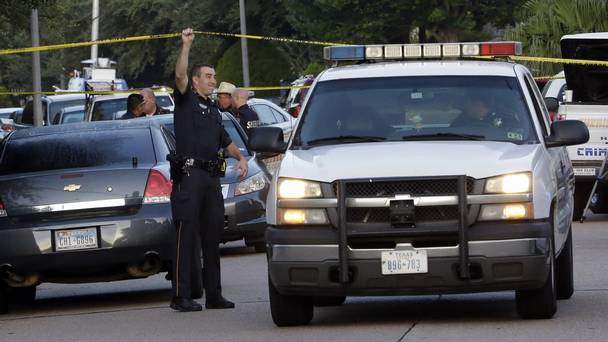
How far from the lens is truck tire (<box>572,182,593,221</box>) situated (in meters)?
20.8

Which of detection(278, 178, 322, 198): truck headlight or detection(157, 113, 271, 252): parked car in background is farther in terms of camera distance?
detection(157, 113, 271, 252): parked car in background

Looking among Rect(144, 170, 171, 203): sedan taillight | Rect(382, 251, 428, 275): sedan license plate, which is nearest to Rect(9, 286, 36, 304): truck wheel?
Rect(144, 170, 171, 203): sedan taillight

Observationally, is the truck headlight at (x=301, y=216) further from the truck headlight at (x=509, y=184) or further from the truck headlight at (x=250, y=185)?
the truck headlight at (x=250, y=185)

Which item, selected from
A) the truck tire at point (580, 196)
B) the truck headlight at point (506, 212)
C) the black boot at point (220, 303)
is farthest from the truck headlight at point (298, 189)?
the truck tire at point (580, 196)

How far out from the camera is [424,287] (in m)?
10.2

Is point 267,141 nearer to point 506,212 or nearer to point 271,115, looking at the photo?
point 506,212

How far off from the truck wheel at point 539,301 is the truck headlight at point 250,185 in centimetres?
673

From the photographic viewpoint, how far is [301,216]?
10.3 metres

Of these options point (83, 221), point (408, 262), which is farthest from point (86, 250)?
point (408, 262)

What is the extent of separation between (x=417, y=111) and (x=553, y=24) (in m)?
24.7

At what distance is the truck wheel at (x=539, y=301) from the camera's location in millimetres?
10445

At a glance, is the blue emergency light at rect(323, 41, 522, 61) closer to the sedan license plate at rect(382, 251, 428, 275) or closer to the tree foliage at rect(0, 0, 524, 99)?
the sedan license plate at rect(382, 251, 428, 275)

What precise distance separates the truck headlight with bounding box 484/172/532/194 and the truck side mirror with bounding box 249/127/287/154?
171 cm

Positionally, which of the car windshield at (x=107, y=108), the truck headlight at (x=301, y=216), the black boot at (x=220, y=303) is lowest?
the black boot at (x=220, y=303)
